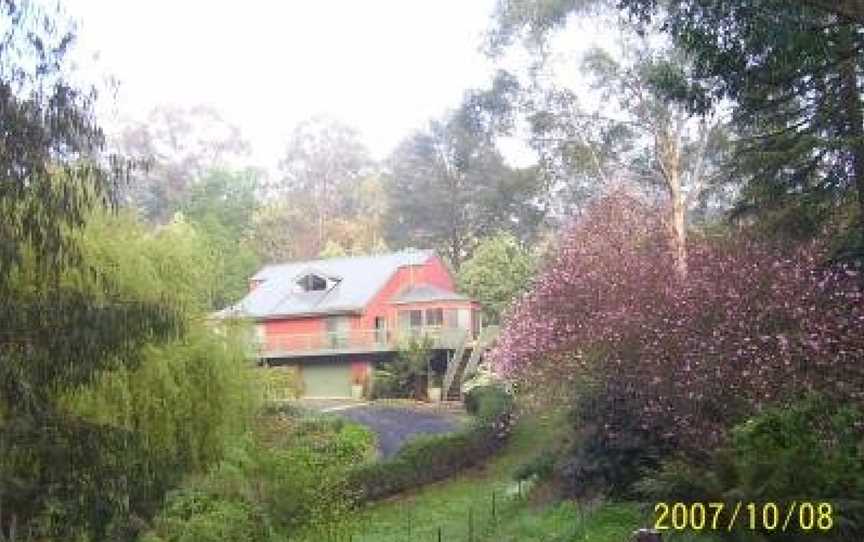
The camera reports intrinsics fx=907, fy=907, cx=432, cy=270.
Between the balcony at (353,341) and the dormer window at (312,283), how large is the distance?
2855 mm

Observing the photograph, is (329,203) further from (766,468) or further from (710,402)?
(766,468)

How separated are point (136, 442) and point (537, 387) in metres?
10.4

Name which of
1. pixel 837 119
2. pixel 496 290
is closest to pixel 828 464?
pixel 837 119

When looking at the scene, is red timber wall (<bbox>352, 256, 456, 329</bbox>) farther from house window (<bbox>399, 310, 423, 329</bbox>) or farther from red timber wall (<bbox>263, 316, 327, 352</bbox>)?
red timber wall (<bbox>263, 316, 327, 352</bbox>)

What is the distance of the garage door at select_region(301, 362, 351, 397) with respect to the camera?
41.0 metres

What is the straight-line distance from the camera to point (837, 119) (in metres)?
12.4

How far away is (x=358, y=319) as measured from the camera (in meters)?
40.8

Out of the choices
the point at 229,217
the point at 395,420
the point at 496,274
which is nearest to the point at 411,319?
the point at 496,274

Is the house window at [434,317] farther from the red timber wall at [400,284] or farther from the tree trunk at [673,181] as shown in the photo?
the tree trunk at [673,181]

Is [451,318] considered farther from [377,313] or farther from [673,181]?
[673,181]

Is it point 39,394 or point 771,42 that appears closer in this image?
point 771,42

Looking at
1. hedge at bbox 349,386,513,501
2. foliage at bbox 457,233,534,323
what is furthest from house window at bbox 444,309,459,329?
hedge at bbox 349,386,513,501

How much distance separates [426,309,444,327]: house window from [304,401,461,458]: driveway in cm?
568

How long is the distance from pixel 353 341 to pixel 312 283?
532 cm
